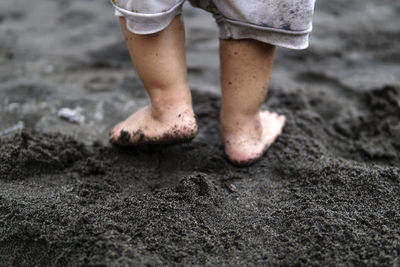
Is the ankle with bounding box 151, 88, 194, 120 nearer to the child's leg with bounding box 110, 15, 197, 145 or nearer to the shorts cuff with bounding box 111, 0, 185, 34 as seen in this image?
the child's leg with bounding box 110, 15, 197, 145

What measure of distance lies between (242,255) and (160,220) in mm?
267

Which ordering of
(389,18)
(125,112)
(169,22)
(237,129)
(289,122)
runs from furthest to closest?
(389,18) → (125,112) → (289,122) → (237,129) → (169,22)

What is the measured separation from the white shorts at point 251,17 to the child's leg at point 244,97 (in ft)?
0.27

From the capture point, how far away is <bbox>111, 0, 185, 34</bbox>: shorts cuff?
3.96ft

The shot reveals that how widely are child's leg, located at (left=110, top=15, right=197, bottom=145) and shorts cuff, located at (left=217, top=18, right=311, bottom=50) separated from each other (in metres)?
0.21

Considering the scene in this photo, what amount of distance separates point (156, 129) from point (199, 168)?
240mm

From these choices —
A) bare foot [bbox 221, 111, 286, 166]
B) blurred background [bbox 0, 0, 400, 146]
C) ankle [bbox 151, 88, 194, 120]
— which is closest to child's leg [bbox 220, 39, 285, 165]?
bare foot [bbox 221, 111, 286, 166]

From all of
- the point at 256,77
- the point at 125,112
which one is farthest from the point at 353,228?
the point at 125,112

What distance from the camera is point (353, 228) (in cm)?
110

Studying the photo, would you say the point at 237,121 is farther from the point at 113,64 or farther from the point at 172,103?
the point at 113,64

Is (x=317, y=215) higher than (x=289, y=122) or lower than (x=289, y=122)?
higher

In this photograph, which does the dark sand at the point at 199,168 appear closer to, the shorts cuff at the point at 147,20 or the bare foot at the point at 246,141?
the bare foot at the point at 246,141

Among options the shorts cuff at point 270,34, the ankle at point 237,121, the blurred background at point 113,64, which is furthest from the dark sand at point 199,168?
the shorts cuff at point 270,34

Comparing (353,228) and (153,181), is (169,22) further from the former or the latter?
(353,228)
